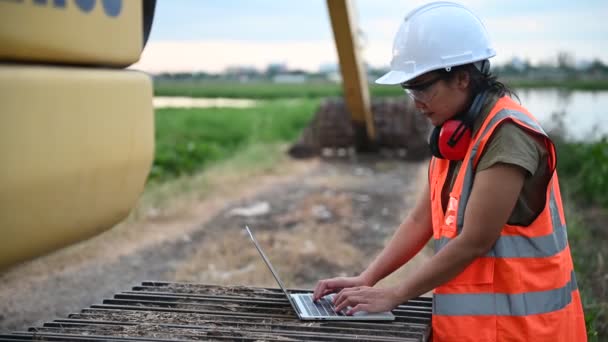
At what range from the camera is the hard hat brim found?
2334 millimetres

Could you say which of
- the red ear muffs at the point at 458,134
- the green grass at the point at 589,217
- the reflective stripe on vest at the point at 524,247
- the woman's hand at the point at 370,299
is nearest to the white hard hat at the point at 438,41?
the red ear muffs at the point at 458,134

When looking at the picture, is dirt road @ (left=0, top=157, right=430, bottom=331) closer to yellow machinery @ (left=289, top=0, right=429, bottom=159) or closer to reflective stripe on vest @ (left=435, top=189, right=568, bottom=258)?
yellow machinery @ (left=289, top=0, right=429, bottom=159)

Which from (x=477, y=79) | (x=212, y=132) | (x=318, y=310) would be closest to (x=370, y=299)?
(x=318, y=310)

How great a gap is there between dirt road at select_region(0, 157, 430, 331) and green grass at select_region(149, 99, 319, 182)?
1718 millimetres

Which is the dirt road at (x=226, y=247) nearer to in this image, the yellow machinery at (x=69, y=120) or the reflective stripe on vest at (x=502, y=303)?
the yellow machinery at (x=69, y=120)

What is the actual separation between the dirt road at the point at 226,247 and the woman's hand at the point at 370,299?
3056mm

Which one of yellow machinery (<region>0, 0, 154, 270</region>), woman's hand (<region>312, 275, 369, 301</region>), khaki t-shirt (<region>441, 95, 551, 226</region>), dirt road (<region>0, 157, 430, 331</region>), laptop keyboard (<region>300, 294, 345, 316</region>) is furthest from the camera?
dirt road (<region>0, 157, 430, 331</region>)

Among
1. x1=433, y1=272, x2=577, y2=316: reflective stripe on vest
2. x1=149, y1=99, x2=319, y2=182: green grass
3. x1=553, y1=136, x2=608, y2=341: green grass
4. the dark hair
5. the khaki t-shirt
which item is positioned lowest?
x1=149, y1=99, x2=319, y2=182: green grass

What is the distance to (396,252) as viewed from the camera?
2703 mm

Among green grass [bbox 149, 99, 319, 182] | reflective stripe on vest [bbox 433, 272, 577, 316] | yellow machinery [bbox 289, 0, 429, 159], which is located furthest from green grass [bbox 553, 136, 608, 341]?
green grass [bbox 149, 99, 319, 182]

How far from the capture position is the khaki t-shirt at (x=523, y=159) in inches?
83.9

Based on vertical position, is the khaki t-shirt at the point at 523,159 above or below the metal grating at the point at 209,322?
above

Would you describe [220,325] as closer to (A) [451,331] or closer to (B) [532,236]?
(A) [451,331]

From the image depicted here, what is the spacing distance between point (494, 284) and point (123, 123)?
1168mm
